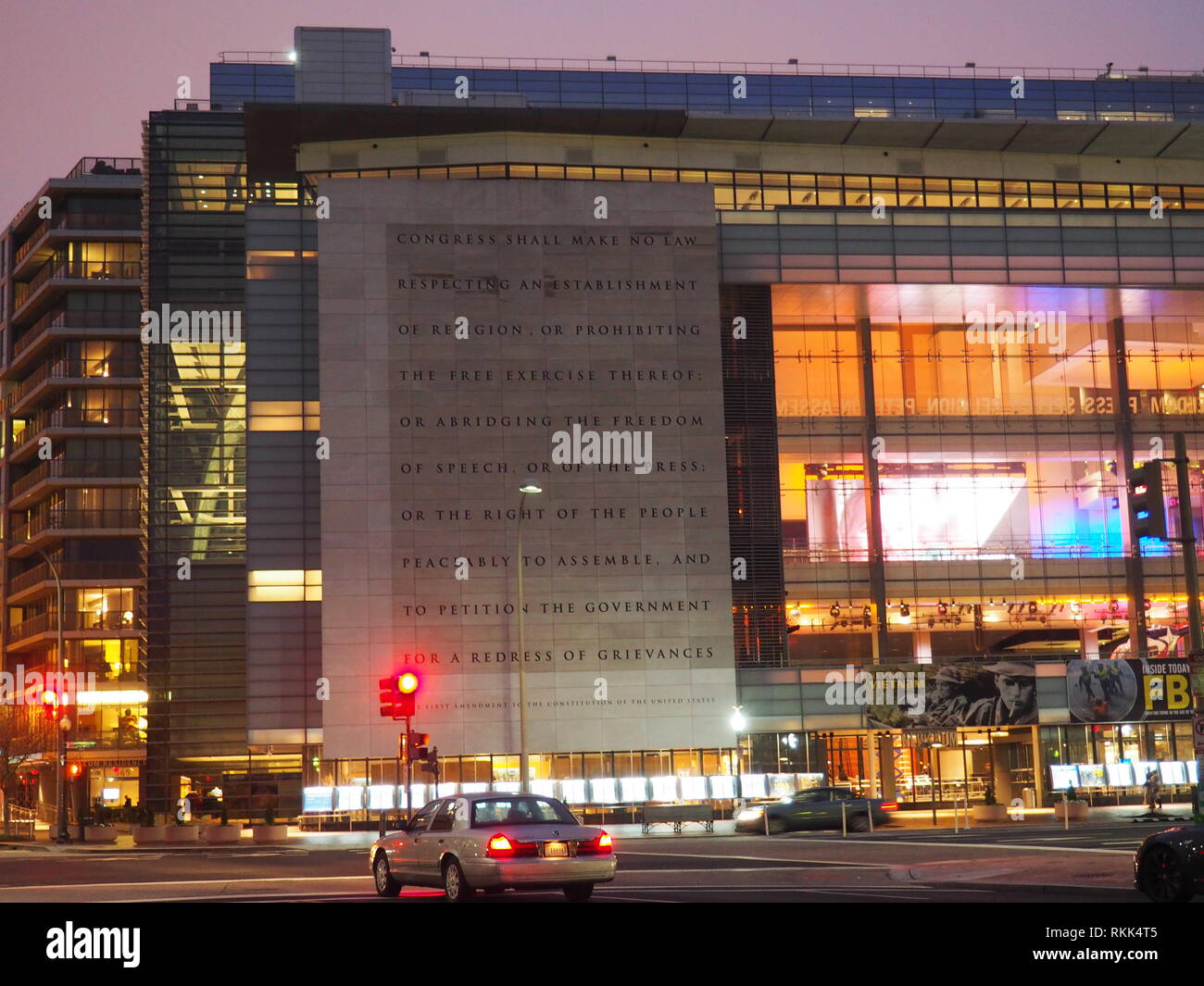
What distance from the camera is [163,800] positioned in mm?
66750

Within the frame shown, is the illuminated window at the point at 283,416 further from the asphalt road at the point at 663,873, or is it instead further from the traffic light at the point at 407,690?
the traffic light at the point at 407,690

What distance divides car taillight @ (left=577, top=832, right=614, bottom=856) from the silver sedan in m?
0.01

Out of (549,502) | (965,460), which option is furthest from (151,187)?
(965,460)

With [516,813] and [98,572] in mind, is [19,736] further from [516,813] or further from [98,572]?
[516,813]

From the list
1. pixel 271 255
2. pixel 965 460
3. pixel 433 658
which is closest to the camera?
pixel 433 658

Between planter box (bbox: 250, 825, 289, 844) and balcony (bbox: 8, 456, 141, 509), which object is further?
balcony (bbox: 8, 456, 141, 509)

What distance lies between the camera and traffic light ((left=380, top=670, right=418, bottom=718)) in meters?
37.7

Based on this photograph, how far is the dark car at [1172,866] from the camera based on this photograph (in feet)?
64.3

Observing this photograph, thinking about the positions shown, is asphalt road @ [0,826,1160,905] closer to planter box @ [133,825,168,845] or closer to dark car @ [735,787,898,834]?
dark car @ [735,787,898,834]

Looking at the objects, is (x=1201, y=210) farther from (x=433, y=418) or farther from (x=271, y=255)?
(x=271, y=255)

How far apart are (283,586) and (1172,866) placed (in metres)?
48.9

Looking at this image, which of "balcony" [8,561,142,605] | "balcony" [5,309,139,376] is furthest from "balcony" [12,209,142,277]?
"balcony" [8,561,142,605]
